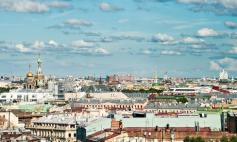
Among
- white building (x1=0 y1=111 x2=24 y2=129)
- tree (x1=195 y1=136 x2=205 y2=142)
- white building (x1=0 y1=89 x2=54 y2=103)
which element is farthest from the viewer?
white building (x1=0 y1=89 x2=54 y2=103)

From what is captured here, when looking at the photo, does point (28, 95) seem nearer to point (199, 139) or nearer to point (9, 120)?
point (9, 120)

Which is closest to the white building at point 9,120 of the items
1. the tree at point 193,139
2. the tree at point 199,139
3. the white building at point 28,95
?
the tree at point 193,139

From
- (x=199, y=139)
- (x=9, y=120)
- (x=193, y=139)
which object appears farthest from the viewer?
(x=9, y=120)

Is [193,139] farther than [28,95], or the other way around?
[28,95]

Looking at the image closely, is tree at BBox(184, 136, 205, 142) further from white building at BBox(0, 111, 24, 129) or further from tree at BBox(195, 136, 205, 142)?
white building at BBox(0, 111, 24, 129)

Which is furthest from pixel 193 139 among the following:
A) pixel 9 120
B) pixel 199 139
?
pixel 9 120

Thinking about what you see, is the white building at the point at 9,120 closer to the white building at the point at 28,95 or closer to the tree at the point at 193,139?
the tree at the point at 193,139

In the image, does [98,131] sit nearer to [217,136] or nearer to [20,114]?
[217,136]

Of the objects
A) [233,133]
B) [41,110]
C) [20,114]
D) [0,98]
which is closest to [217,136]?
[233,133]

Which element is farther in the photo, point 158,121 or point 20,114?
point 20,114

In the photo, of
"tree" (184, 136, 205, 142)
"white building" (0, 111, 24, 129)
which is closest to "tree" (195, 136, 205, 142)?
"tree" (184, 136, 205, 142)

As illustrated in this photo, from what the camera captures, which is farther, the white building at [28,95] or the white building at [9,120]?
the white building at [28,95]
